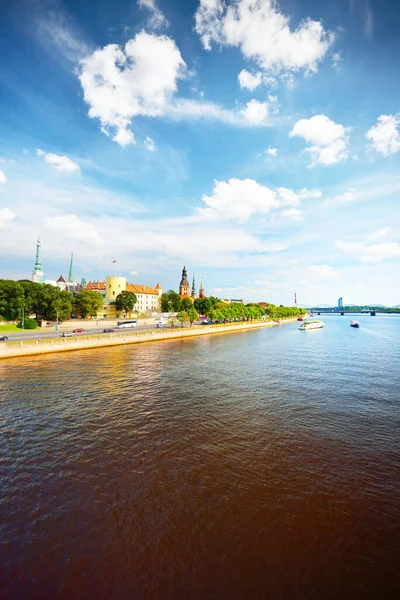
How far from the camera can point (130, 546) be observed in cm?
1020

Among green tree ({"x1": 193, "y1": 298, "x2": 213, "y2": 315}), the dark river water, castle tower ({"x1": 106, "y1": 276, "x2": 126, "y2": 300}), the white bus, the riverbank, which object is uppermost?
castle tower ({"x1": 106, "y1": 276, "x2": 126, "y2": 300})

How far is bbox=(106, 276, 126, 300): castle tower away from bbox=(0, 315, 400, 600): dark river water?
370 feet

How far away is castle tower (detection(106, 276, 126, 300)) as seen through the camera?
13825 centimetres

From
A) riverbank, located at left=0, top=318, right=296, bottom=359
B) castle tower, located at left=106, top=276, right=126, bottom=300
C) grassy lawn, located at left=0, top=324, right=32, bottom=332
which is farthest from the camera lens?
castle tower, located at left=106, top=276, right=126, bottom=300

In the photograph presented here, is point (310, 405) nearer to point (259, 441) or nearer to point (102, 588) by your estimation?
point (259, 441)

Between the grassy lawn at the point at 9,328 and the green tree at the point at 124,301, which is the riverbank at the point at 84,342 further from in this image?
the green tree at the point at 124,301

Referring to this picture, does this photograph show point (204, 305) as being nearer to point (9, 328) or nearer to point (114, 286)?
point (114, 286)

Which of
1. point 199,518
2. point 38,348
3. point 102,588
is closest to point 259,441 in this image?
point 199,518

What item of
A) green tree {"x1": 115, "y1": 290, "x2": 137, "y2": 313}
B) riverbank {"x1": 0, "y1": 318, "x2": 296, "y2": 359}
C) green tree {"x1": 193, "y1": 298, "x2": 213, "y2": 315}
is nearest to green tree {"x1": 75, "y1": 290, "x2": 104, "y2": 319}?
green tree {"x1": 115, "y1": 290, "x2": 137, "y2": 313}

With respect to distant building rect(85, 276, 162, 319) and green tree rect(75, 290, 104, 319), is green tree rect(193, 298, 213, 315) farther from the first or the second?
green tree rect(75, 290, 104, 319)

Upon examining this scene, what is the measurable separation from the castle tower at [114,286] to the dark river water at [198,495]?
370ft

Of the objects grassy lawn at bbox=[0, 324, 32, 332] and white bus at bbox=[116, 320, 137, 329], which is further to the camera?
white bus at bbox=[116, 320, 137, 329]

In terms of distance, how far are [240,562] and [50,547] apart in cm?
672

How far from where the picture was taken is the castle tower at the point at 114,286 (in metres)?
138
